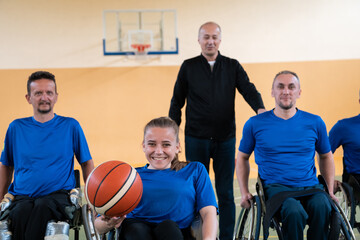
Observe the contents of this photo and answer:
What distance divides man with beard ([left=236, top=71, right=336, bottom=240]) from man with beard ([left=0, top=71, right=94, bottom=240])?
1008mm

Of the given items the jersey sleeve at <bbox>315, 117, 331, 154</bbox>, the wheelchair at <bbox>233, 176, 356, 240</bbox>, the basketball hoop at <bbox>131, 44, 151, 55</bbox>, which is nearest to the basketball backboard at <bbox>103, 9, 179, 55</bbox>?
the basketball hoop at <bbox>131, 44, 151, 55</bbox>

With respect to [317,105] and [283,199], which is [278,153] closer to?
[283,199]

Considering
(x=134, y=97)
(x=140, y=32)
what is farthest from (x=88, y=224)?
(x=140, y=32)

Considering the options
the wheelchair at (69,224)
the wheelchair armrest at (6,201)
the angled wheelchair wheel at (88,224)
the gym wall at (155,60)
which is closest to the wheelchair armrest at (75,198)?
the wheelchair at (69,224)

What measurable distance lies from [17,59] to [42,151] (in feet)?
16.0

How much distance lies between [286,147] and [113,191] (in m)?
1.10

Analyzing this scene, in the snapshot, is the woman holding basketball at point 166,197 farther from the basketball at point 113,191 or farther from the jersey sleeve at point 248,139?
the jersey sleeve at point 248,139

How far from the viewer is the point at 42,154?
2.21 m

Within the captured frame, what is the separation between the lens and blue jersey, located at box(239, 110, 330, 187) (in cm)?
223

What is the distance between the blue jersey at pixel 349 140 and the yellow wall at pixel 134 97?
3.98 meters

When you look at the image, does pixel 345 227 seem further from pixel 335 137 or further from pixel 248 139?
pixel 335 137

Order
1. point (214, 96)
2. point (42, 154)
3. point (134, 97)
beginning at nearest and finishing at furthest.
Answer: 1. point (42, 154)
2. point (214, 96)
3. point (134, 97)

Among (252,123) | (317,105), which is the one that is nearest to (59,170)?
(252,123)

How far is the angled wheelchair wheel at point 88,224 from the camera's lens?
6.05 feet
